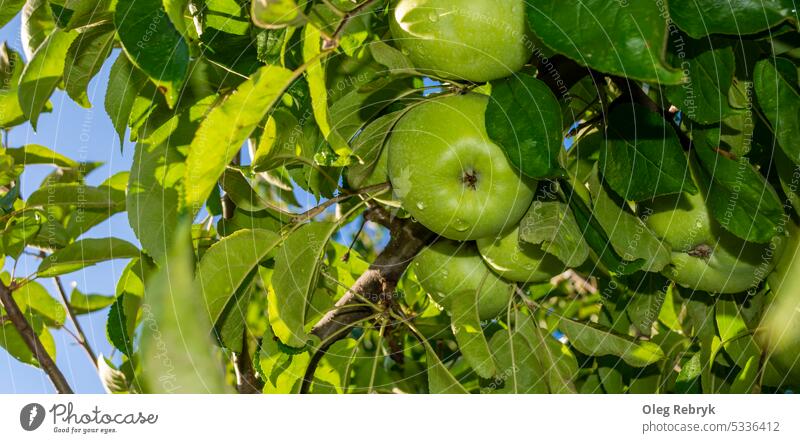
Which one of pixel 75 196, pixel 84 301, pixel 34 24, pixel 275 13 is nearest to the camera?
pixel 275 13

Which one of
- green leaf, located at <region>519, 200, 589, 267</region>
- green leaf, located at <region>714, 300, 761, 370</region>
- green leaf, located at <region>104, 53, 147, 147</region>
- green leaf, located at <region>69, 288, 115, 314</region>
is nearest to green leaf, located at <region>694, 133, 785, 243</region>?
green leaf, located at <region>519, 200, 589, 267</region>

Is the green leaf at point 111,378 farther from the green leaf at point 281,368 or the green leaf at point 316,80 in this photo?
the green leaf at point 316,80

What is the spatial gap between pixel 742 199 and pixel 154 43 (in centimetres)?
57

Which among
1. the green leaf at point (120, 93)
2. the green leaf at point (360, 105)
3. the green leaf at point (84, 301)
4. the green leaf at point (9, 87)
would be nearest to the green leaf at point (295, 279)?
the green leaf at point (360, 105)

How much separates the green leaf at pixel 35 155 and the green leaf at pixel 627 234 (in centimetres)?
96

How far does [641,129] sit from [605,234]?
0.38ft

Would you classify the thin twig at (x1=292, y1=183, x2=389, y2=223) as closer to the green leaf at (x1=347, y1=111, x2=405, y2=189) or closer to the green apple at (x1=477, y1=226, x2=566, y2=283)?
the green leaf at (x1=347, y1=111, x2=405, y2=189)

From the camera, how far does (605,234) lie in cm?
80

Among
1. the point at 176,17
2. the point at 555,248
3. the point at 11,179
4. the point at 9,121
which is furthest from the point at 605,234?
the point at 11,179

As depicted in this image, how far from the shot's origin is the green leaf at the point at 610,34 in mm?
557

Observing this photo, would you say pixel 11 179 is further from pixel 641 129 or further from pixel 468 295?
pixel 641 129

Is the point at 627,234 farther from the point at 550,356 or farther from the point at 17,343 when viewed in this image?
the point at 17,343

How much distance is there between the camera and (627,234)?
0.82 m

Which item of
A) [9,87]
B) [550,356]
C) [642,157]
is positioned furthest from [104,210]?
[642,157]
